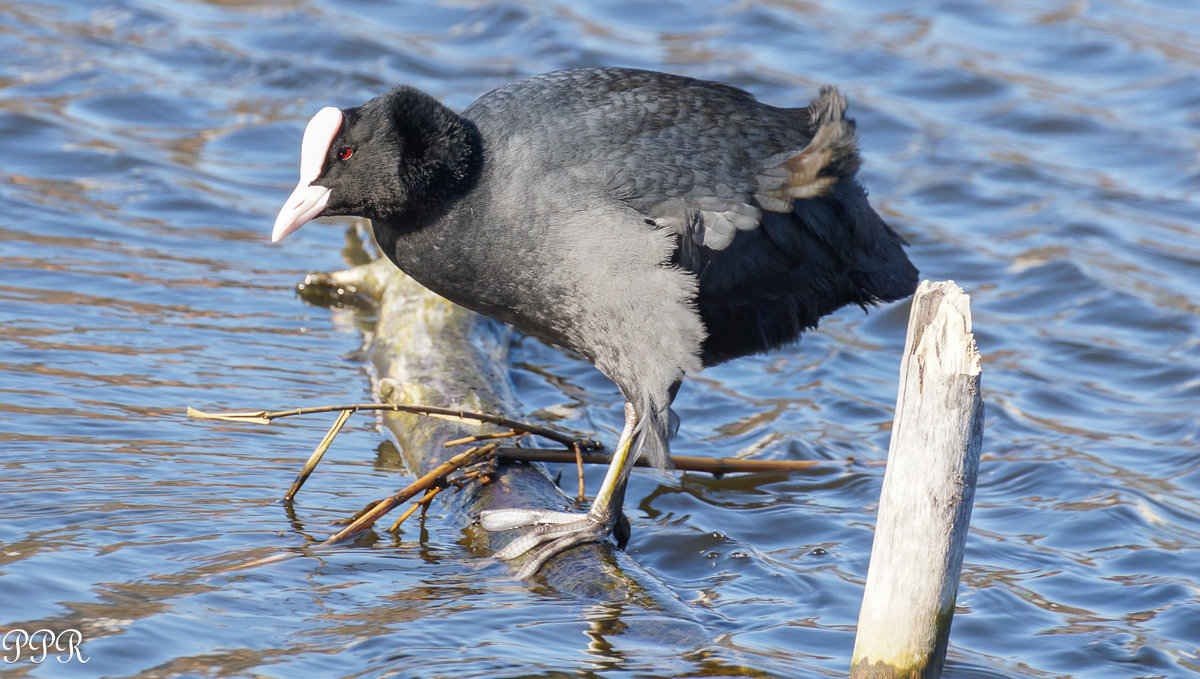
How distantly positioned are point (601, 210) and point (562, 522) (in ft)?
3.00

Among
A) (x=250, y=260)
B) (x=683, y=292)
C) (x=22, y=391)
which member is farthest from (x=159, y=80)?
(x=683, y=292)

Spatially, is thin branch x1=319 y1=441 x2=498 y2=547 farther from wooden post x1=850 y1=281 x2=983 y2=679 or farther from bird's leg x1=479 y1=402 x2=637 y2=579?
wooden post x1=850 y1=281 x2=983 y2=679

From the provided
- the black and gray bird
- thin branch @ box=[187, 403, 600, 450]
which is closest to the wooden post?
the black and gray bird

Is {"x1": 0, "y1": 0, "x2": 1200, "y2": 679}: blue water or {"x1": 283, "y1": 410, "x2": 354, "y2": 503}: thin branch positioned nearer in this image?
{"x1": 0, "y1": 0, "x2": 1200, "y2": 679}: blue water

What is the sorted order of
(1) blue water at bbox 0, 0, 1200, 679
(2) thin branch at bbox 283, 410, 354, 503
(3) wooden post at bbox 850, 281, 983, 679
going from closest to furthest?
(3) wooden post at bbox 850, 281, 983, 679 → (1) blue water at bbox 0, 0, 1200, 679 → (2) thin branch at bbox 283, 410, 354, 503

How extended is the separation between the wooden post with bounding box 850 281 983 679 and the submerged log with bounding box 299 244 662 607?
0.76 m

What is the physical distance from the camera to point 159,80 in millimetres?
8766

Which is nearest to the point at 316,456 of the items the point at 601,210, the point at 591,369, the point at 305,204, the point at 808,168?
the point at 305,204

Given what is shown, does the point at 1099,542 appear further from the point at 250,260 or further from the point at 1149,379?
the point at 250,260

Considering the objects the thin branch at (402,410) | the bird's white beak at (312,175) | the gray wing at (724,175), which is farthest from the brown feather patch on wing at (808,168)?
the bird's white beak at (312,175)

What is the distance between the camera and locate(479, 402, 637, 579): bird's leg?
3844 millimetres

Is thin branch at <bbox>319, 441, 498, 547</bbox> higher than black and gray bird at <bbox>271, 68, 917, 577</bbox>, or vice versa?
black and gray bird at <bbox>271, 68, 917, 577</bbox>

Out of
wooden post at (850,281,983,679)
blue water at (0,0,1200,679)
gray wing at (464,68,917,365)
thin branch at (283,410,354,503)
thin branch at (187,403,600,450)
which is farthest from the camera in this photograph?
thin branch at (283,410,354,503)

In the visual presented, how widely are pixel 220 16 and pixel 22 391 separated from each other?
20.0 feet
